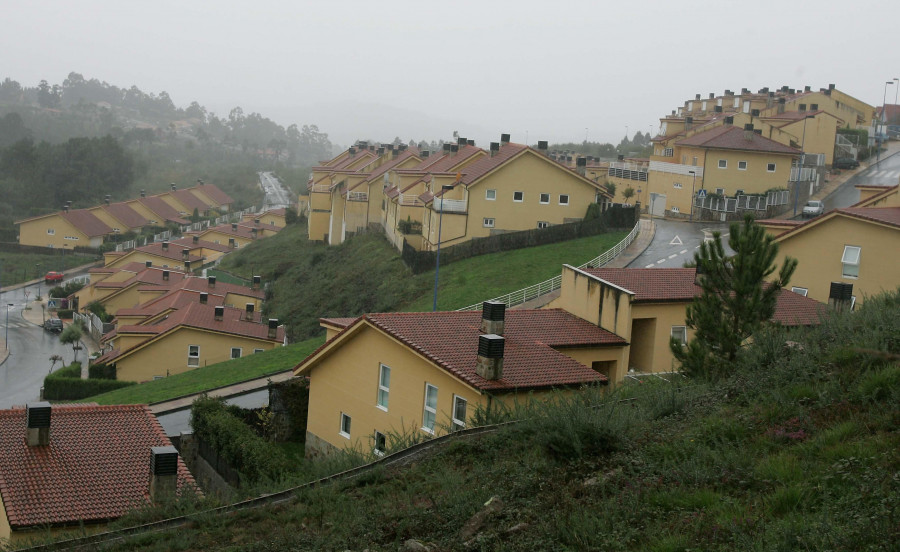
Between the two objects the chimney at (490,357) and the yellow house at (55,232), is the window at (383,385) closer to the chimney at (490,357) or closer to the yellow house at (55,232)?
the chimney at (490,357)

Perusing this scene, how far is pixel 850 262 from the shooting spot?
29.0 meters

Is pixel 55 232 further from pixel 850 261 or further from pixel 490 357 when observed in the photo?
pixel 490 357

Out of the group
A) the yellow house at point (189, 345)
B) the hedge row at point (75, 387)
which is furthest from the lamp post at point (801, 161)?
the hedge row at point (75, 387)

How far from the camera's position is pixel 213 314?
148ft

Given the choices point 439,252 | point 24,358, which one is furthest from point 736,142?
point 24,358

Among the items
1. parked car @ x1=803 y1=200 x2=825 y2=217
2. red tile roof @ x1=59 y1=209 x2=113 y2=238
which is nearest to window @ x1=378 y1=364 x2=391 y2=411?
parked car @ x1=803 y1=200 x2=825 y2=217

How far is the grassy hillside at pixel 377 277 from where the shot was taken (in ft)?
133

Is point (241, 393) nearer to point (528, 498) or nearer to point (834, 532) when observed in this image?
point (528, 498)

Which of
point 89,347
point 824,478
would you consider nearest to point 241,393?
point 824,478

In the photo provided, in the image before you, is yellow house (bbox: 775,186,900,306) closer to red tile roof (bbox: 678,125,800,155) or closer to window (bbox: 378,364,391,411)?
window (bbox: 378,364,391,411)

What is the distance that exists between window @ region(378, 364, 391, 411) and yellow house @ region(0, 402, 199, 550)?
4353mm

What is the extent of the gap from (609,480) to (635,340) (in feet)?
47.5

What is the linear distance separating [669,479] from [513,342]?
9.54 metres

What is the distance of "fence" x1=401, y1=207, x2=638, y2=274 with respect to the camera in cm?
4578
